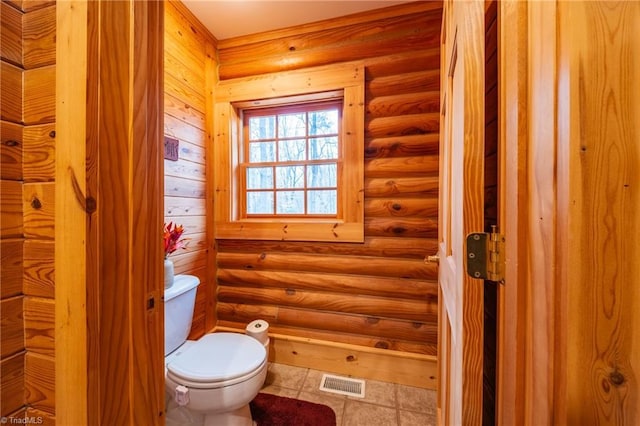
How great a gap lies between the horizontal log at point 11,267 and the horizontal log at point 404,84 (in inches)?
69.3

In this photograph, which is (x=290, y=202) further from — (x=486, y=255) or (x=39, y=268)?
(x=486, y=255)

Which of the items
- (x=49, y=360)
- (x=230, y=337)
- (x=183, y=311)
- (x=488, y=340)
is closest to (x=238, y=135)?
(x=183, y=311)

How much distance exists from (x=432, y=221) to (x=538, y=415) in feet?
4.38

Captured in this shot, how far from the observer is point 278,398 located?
1.47 metres

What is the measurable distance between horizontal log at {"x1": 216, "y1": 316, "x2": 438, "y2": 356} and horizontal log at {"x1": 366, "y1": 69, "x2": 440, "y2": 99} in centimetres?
167

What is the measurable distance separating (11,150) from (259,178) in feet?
4.91

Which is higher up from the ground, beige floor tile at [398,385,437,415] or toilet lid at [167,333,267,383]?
toilet lid at [167,333,267,383]

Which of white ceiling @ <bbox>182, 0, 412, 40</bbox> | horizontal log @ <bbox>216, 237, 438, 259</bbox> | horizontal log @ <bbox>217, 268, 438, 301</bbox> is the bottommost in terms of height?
horizontal log @ <bbox>217, 268, 438, 301</bbox>

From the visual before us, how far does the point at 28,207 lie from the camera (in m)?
0.52

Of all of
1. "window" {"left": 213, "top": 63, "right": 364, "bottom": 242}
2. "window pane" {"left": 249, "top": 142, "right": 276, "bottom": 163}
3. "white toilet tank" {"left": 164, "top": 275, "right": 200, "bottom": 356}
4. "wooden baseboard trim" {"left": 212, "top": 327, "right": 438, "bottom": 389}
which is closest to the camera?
"white toilet tank" {"left": 164, "top": 275, "right": 200, "bottom": 356}

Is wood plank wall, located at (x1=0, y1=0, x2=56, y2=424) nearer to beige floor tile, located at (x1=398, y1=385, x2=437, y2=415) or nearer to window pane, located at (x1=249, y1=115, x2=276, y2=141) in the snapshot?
window pane, located at (x1=249, y1=115, x2=276, y2=141)

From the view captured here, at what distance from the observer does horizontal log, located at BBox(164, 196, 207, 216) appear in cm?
151

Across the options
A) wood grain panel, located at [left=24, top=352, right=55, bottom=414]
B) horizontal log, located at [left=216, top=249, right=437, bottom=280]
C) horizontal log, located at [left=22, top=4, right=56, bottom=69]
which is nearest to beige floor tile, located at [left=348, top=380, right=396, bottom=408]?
horizontal log, located at [left=216, top=249, right=437, bottom=280]

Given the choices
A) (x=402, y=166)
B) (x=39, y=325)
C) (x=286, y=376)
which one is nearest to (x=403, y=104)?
(x=402, y=166)
